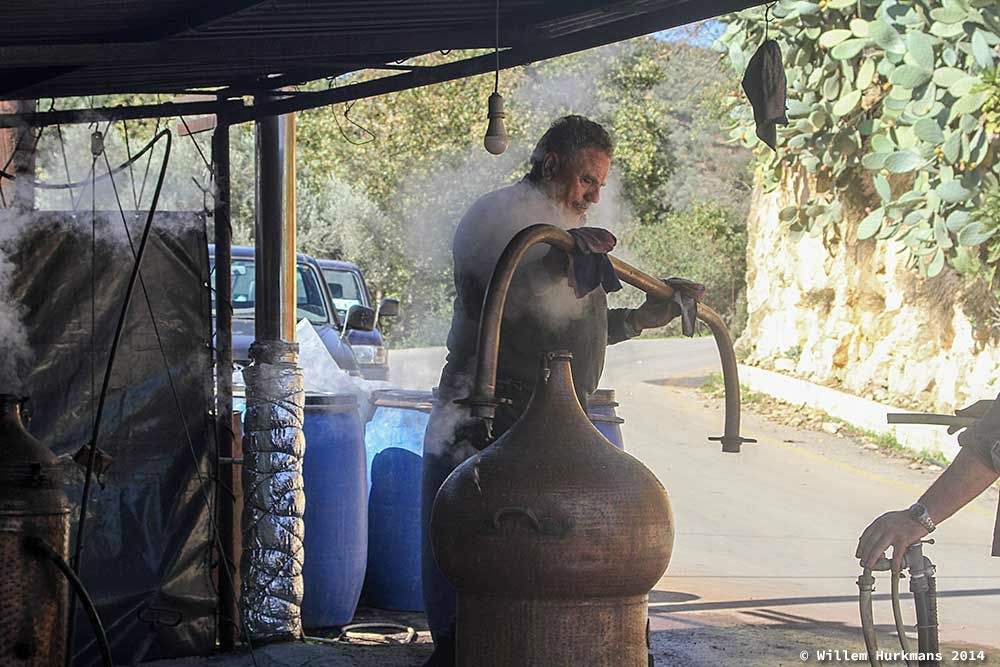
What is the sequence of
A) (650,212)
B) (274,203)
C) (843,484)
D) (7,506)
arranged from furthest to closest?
(650,212)
(843,484)
(274,203)
(7,506)

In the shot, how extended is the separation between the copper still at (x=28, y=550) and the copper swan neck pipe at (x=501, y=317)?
1.26 metres

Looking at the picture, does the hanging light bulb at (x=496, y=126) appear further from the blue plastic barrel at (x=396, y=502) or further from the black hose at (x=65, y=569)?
the blue plastic barrel at (x=396, y=502)

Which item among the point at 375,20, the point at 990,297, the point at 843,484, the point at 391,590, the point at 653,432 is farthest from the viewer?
the point at 653,432

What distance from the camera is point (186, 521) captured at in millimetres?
4887

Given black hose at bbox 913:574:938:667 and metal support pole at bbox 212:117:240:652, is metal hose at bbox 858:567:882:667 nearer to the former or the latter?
black hose at bbox 913:574:938:667

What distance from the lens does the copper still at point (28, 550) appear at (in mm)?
3100

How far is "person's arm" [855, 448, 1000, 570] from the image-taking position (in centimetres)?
229

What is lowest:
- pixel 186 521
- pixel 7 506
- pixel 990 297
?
pixel 186 521

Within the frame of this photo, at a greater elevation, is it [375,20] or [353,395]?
[375,20]

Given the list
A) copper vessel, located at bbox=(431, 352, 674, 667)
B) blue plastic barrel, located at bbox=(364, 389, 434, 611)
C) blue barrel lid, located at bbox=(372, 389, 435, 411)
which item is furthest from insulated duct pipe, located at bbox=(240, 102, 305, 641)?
copper vessel, located at bbox=(431, 352, 674, 667)

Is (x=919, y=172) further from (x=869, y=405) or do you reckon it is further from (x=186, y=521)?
(x=186, y=521)

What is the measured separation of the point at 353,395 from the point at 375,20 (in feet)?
6.89

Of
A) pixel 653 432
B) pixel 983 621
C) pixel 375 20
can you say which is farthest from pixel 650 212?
pixel 375 20

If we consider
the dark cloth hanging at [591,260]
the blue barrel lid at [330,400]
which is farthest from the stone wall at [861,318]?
the dark cloth hanging at [591,260]
